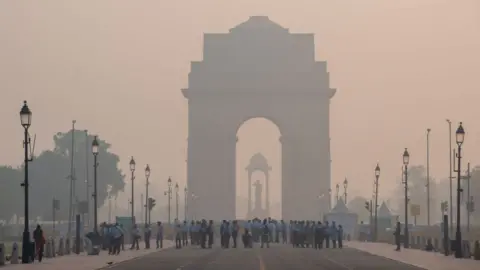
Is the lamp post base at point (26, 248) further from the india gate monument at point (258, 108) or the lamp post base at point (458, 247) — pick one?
the india gate monument at point (258, 108)

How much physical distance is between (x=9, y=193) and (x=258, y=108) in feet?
91.7

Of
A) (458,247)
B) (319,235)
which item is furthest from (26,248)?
(319,235)

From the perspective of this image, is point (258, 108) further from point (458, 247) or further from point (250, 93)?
point (458, 247)

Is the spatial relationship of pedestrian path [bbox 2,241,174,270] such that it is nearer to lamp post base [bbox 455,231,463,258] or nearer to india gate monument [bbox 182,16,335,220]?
lamp post base [bbox 455,231,463,258]

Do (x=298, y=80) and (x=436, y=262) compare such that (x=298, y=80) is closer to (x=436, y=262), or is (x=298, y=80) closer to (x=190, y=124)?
(x=190, y=124)

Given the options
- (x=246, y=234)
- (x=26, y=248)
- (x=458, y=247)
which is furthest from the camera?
(x=246, y=234)

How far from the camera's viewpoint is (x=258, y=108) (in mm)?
149375

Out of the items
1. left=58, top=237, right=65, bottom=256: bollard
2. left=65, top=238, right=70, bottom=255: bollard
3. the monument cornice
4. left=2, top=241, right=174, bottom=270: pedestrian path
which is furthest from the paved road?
the monument cornice

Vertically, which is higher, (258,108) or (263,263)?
(258,108)

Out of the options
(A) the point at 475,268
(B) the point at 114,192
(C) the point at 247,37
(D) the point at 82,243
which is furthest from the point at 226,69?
(A) the point at 475,268

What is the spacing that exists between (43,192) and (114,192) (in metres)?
24.7

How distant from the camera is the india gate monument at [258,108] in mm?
148250

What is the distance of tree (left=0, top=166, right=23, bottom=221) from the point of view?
151875mm

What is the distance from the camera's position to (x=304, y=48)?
148m
